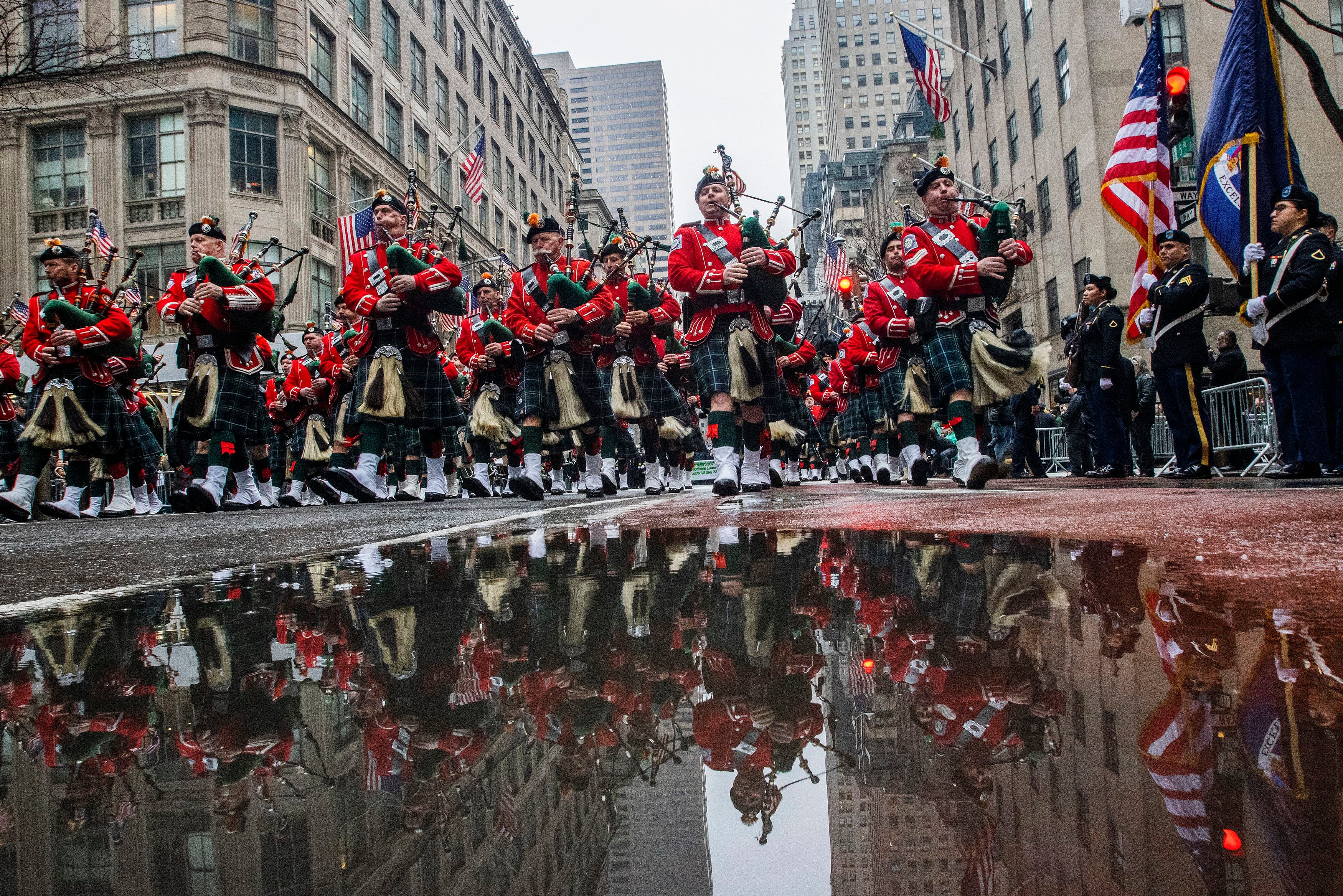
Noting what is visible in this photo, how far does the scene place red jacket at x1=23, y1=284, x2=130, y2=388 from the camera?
22.9ft

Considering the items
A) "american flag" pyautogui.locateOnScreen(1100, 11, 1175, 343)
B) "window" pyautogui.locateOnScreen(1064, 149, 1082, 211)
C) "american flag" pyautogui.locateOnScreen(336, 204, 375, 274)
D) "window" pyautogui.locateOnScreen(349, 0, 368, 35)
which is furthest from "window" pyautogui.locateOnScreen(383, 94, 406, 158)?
"american flag" pyautogui.locateOnScreen(1100, 11, 1175, 343)

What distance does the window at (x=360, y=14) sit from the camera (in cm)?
2789

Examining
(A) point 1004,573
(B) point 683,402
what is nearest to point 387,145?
(B) point 683,402

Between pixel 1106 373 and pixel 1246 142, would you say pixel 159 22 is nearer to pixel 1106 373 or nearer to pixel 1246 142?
pixel 1106 373

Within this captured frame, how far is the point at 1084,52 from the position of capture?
2330 cm

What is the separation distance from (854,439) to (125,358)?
9.29 metres

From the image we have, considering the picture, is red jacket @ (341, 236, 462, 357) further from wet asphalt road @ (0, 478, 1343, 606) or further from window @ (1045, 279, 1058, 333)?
window @ (1045, 279, 1058, 333)

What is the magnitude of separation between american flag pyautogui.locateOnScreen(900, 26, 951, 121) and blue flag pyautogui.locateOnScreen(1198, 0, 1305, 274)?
868 cm

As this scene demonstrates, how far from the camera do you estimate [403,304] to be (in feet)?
22.9

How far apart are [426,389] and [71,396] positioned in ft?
8.59

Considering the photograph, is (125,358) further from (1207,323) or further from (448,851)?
(1207,323)

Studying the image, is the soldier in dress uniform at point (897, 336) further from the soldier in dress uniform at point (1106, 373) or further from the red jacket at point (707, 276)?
the soldier in dress uniform at point (1106, 373)

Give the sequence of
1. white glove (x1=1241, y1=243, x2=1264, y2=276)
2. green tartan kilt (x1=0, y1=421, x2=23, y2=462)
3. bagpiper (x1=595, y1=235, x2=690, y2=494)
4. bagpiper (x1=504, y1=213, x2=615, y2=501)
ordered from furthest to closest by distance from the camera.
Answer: green tartan kilt (x1=0, y1=421, x2=23, y2=462) < bagpiper (x1=595, y1=235, x2=690, y2=494) < bagpiper (x1=504, y1=213, x2=615, y2=501) < white glove (x1=1241, y1=243, x2=1264, y2=276)

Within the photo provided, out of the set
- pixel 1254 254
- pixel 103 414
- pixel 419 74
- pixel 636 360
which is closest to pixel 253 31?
pixel 419 74
